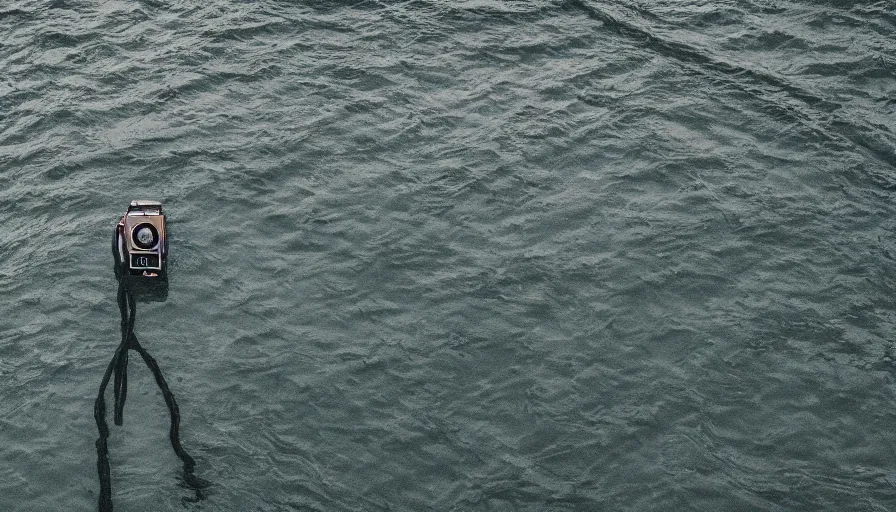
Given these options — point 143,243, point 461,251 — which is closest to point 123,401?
point 143,243

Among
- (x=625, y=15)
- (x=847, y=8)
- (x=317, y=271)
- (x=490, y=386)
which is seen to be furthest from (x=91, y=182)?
(x=847, y=8)

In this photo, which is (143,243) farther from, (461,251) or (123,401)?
(461,251)

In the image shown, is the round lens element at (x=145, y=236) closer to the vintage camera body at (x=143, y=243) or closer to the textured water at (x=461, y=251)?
the vintage camera body at (x=143, y=243)

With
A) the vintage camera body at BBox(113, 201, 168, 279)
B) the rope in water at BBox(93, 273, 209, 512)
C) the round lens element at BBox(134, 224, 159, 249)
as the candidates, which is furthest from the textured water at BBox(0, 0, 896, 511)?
the round lens element at BBox(134, 224, 159, 249)

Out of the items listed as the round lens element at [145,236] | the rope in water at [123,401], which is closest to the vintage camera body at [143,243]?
the round lens element at [145,236]

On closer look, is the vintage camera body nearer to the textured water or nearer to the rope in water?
the rope in water
